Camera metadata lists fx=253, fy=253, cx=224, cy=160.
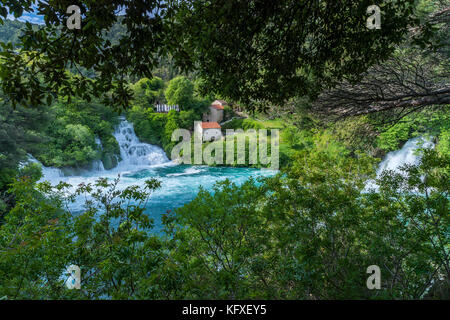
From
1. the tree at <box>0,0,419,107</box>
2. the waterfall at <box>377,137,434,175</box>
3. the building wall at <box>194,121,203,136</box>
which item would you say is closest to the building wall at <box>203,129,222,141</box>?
the building wall at <box>194,121,203,136</box>

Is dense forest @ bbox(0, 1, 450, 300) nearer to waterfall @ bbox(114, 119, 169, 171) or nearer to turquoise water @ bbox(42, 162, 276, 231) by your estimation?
turquoise water @ bbox(42, 162, 276, 231)

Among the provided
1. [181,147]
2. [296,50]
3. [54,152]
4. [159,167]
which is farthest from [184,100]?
[296,50]

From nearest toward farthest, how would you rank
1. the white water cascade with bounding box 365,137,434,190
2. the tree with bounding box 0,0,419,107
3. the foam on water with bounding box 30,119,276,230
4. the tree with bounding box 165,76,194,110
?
the tree with bounding box 0,0,419,107
the white water cascade with bounding box 365,137,434,190
the foam on water with bounding box 30,119,276,230
the tree with bounding box 165,76,194,110

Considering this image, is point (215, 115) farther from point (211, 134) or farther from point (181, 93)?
point (211, 134)

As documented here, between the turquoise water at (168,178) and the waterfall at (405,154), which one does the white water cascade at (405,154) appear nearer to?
the waterfall at (405,154)

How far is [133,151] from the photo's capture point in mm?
23672

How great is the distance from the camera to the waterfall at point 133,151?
22.9 metres

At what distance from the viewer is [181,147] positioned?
26.7 metres

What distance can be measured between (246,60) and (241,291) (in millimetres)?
2512

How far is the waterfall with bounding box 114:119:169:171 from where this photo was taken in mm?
22938

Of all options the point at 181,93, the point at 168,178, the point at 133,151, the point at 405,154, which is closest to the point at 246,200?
the point at 405,154

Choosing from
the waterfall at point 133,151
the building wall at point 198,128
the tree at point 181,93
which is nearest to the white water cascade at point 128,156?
the waterfall at point 133,151

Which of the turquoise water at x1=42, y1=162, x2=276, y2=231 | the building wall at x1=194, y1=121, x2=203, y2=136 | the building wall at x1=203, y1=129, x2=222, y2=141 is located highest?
the building wall at x1=194, y1=121, x2=203, y2=136
